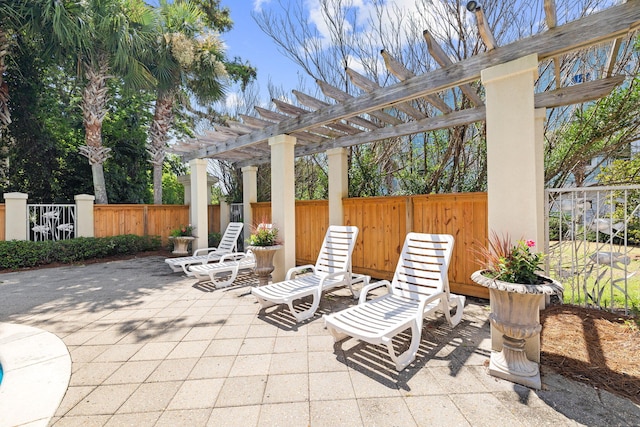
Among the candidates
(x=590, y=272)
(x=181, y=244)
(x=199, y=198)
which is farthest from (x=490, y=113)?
(x=181, y=244)

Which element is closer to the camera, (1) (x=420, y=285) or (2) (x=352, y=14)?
(1) (x=420, y=285)

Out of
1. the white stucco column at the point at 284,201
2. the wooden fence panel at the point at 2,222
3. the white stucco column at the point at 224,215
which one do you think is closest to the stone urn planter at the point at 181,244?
the white stucco column at the point at 224,215

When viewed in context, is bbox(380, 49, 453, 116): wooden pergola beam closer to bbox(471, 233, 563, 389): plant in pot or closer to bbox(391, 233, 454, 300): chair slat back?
bbox(391, 233, 454, 300): chair slat back

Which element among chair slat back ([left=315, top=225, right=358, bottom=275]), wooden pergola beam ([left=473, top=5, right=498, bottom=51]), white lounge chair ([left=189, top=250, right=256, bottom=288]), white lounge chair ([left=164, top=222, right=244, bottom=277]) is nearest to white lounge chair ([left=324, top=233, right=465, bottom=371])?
chair slat back ([left=315, top=225, right=358, bottom=275])

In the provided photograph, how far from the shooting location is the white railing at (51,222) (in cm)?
832

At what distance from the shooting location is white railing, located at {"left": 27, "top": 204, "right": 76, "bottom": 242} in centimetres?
832

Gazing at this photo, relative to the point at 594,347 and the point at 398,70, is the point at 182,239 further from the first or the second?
the point at 594,347

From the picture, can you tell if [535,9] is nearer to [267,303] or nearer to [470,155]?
[470,155]

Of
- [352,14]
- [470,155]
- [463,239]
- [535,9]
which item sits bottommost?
[463,239]

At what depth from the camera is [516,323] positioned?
7.64 ft

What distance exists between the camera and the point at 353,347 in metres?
2.95

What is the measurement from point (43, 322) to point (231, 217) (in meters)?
6.66

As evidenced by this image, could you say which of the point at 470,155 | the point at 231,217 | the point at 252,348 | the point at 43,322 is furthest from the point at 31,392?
the point at 231,217

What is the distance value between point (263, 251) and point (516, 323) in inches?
143
